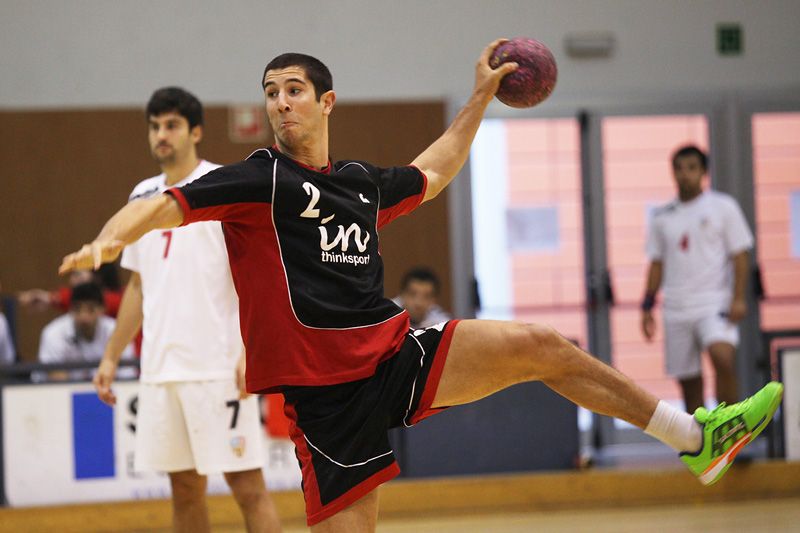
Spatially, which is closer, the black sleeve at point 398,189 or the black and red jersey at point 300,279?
the black and red jersey at point 300,279

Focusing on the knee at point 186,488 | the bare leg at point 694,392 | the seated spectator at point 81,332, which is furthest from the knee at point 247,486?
the bare leg at point 694,392

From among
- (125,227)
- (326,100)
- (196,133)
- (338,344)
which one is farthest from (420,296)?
(125,227)

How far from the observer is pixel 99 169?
9039mm

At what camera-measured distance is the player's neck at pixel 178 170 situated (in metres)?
4.35

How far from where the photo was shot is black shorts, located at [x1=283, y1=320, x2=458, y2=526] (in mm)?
3293

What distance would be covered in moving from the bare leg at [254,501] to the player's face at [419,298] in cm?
320

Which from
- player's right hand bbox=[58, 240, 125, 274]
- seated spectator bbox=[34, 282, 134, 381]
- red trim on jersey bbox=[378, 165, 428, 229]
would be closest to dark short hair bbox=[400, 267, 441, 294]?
seated spectator bbox=[34, 282, 134, 381]

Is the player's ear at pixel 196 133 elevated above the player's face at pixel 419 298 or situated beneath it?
elevated above

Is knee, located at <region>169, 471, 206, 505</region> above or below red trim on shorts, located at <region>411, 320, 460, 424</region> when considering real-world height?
below

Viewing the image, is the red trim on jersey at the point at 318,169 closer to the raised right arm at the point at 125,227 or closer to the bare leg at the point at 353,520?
the raised right arm at the point at 125,227

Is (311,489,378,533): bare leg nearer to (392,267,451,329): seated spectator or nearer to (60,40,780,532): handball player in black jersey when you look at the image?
(60,40,780,532): handball player in black jersey

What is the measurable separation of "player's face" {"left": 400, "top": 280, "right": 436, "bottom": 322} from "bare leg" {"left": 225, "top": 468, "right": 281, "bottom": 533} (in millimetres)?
3205

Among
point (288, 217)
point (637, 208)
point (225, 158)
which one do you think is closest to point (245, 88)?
point (225, 158)

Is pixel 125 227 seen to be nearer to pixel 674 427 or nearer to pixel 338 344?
pixel 338 344
